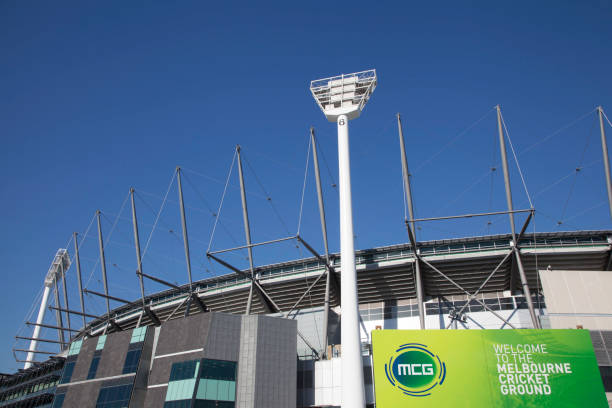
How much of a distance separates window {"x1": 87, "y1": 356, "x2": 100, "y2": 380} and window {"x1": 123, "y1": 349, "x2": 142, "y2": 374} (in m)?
4.27

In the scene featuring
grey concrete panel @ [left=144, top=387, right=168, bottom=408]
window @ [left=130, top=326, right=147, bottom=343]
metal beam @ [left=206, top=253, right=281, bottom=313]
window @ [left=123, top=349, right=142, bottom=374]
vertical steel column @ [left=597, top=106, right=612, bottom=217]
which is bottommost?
grey concrete panel @ [left=144, top=387, right=168, bottom=408]

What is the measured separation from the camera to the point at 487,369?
111ft

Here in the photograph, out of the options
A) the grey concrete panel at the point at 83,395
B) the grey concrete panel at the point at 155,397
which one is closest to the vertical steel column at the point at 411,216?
the grey concrete panel at the point at 155,397

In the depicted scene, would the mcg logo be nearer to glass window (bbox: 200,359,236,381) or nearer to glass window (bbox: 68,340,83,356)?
glass window (bbox: 200,359,236,381)

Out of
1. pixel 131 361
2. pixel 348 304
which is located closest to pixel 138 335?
pixel 131 361

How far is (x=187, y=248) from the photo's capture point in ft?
186

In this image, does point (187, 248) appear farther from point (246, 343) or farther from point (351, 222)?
point (351, 222)

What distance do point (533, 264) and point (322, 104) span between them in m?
25.0

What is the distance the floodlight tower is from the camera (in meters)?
33.7

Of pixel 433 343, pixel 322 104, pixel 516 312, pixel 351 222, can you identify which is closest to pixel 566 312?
pixel 516 312

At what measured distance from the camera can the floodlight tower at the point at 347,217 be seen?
33.7 meters

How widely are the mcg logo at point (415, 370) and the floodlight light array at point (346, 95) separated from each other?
22118 millimetres

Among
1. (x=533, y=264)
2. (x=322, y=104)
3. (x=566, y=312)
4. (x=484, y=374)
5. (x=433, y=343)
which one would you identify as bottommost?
(x=484, y=374)

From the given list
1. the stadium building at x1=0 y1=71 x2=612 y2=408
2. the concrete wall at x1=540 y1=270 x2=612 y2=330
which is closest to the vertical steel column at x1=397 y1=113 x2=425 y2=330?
the stadium building at x1=0 y1=71 x2=612 y2=408
